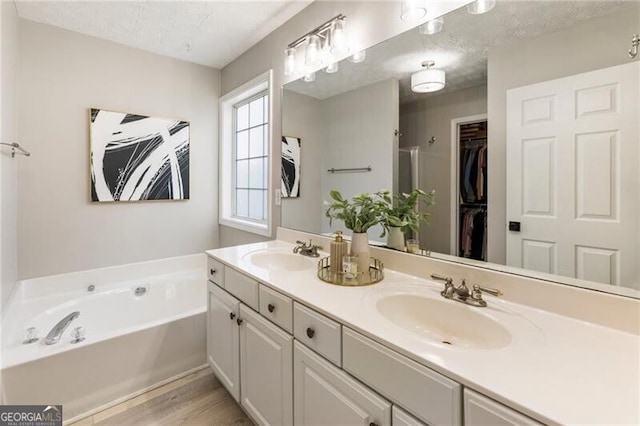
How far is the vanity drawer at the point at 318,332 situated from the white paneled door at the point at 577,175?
74 cm

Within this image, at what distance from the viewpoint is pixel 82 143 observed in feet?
7.69

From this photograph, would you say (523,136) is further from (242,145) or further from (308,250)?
(242,145)

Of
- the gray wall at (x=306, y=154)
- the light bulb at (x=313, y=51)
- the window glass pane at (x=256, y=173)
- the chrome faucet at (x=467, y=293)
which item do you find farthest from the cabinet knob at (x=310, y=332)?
the window glass pane at (x=256, y=173)

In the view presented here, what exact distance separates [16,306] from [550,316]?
121 inches

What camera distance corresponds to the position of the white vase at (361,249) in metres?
1.34

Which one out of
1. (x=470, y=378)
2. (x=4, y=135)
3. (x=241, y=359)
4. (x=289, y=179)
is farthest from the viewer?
(x=289, y=179)

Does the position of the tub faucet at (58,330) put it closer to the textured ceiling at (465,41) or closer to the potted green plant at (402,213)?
the potted green plant at (402,213)

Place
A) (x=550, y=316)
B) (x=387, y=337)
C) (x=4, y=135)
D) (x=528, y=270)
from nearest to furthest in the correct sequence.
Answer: (x=387, y=337) → (x=550, y=316) → (x=528, y=270) → (x=4, y=135)

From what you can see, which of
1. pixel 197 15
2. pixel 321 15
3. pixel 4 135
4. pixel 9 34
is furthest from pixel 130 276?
pixel 321 15

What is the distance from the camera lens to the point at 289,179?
2.21 metres

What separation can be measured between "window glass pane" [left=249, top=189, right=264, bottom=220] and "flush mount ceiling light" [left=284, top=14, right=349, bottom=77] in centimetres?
113

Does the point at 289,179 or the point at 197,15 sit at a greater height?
the point at 197,15

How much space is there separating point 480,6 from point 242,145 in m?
2.34

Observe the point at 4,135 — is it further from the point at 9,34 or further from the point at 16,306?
the point at 16,306
